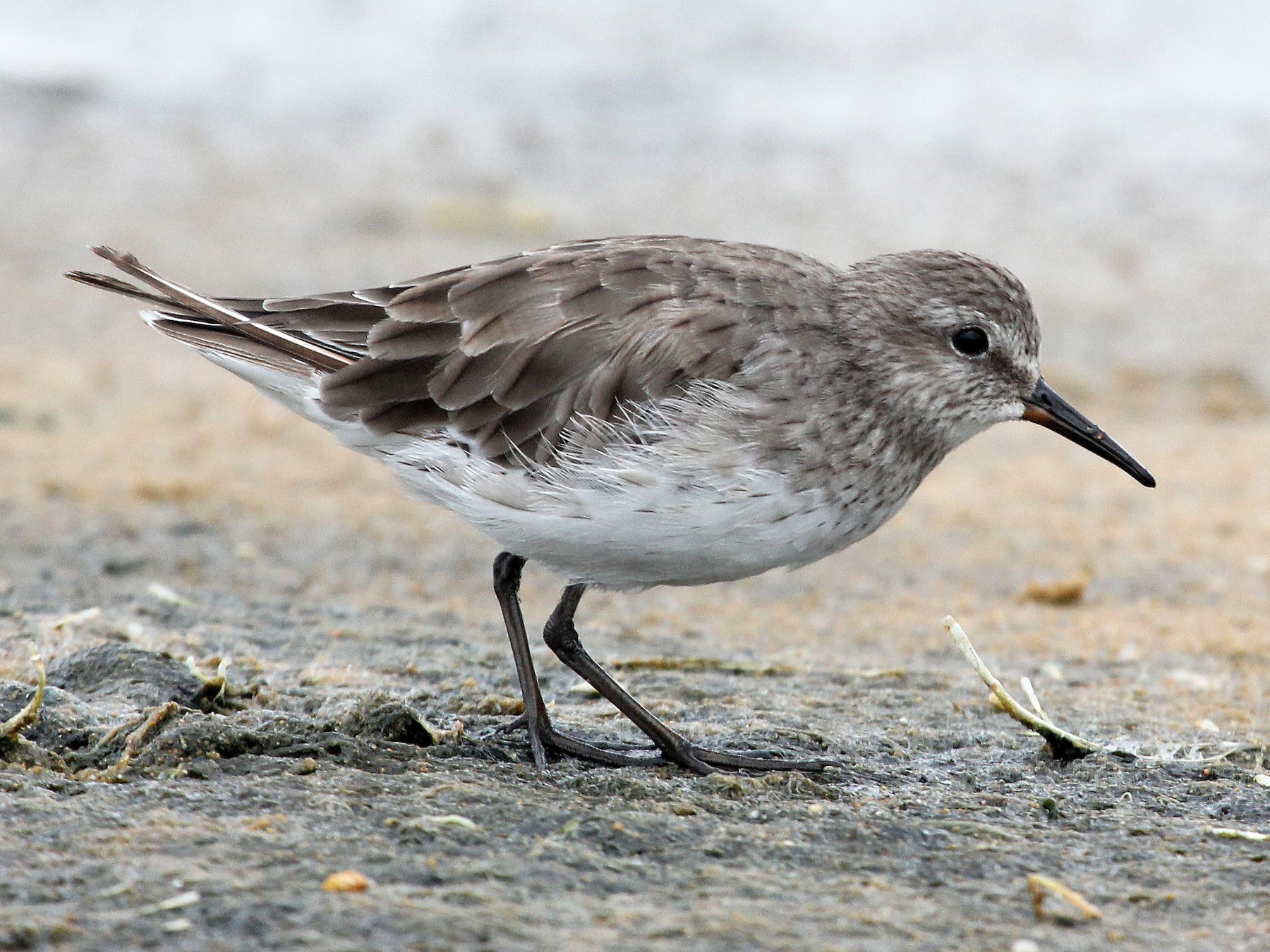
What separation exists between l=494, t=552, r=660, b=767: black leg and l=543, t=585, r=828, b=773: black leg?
83 mm

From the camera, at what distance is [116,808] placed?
11.9 ft

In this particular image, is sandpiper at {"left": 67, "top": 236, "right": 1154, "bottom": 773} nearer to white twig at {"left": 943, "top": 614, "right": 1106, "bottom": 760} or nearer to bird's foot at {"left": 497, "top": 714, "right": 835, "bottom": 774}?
bird's foot at {"left": 497, "top": 714, "right": 835, "bottom": 774}

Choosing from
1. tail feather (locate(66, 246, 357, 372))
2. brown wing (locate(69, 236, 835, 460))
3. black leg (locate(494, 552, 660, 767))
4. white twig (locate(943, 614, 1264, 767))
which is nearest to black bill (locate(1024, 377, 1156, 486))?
brown wing (locate(69, 236, 835, 460))

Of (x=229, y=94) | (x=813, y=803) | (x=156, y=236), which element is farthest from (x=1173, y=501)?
(x=229, y=94)

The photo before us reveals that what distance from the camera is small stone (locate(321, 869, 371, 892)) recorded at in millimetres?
3230

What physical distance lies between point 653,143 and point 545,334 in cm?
1169

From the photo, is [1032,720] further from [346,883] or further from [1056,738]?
[346,883]

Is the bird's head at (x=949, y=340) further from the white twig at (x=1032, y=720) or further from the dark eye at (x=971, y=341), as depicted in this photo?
the white twig at (x=1032, y=720)

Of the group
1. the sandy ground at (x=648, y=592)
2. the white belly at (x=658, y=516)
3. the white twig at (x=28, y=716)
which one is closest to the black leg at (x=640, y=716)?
the sandy ground at (x=648, y=592)

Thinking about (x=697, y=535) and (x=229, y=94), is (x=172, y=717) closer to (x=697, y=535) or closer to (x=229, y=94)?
(x=697, y=535)

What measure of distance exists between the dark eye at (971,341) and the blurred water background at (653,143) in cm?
604

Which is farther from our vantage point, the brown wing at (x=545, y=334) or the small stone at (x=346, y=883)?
the brown wing at (x=545, y=334)

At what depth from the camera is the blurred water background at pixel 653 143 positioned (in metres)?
12.4

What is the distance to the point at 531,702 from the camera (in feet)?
15.4
